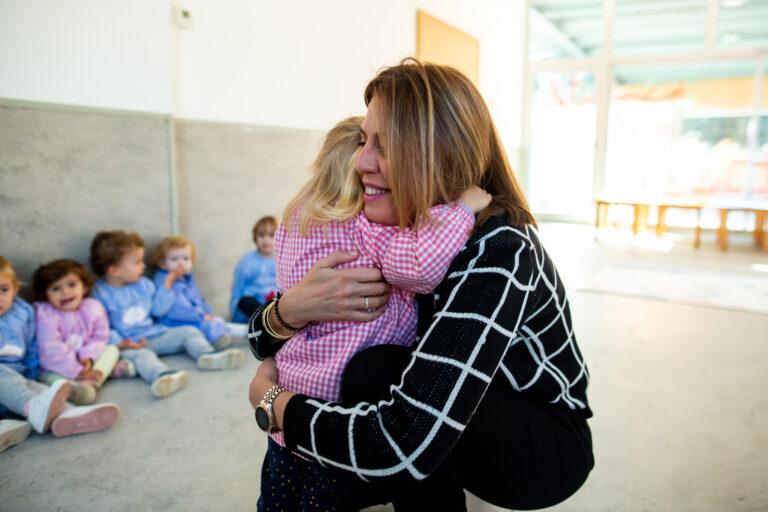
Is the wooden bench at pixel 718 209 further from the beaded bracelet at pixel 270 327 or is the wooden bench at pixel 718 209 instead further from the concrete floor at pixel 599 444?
the beaded bracelet at pixel 270 327

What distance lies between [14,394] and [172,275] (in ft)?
3.22

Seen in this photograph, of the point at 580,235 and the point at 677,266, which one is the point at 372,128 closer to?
the point at 677,266

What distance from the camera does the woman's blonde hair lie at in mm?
938

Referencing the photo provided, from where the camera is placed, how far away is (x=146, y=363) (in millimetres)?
2260

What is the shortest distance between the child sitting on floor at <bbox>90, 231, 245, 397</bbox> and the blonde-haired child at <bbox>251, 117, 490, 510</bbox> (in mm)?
1303

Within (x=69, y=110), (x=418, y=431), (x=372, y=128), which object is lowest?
(x=418, y=431)

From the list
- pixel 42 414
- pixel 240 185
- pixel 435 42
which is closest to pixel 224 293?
pixel 240 185

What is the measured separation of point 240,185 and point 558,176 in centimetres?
617

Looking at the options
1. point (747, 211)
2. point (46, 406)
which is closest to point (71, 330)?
point (46, 406)

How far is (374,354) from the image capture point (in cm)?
107

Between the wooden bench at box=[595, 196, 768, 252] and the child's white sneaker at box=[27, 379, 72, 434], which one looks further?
the wooden bench at box=[595, 196, 768, 252]

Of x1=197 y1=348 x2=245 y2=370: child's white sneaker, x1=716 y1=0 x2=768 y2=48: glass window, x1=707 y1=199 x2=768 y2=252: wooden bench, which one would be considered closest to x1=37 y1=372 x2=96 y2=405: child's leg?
x1=197 y1=348 x2=245 y2=370: child's white sneaker

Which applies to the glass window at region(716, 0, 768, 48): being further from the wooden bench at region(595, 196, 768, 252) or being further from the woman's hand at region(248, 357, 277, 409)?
the woman's hand at region(248, 357, 277, 409)

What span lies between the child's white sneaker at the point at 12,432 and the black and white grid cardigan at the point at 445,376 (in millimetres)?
1259
